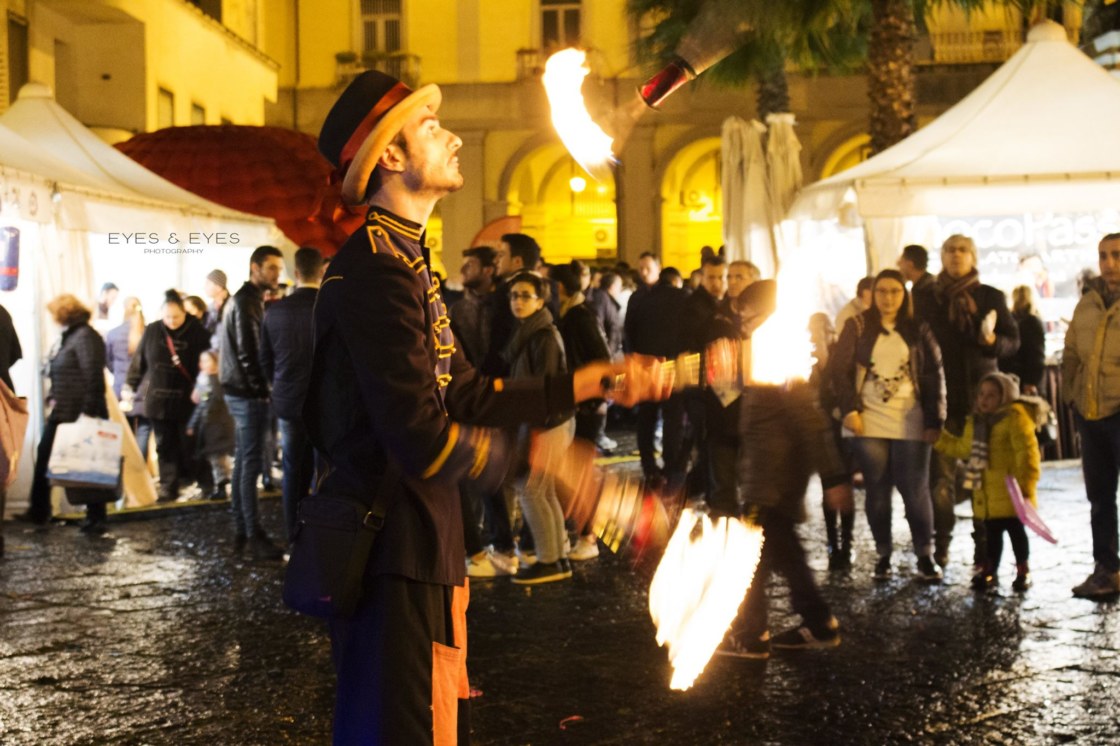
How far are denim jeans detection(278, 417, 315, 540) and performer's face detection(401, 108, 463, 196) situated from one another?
16.2ft

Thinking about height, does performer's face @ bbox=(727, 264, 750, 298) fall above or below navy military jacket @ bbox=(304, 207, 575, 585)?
above

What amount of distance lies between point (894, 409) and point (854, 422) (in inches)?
8.7

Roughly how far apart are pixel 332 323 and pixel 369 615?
59 centimetres

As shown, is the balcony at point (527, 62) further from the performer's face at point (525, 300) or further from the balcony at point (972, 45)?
the performer's face at point (525, 300)

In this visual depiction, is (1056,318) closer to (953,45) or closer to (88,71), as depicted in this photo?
(88,71)

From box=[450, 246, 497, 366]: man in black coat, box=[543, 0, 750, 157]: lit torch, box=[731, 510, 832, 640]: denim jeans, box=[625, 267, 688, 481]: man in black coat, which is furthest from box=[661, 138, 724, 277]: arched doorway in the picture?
box=[543, 0, 750, 157]: lit torch

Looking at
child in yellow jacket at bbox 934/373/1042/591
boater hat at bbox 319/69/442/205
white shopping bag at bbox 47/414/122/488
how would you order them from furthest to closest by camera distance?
1. white shopping bag at bbox 47/414/122/488
2. child in yellow jacket at bbox 934/373/1042/591
3. boater hat at bbox 319/69/442/205

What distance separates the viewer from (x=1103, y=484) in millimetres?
7168

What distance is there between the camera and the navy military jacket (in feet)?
9.07

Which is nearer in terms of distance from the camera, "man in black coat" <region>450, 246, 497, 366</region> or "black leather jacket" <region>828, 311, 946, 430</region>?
"black leather jacket" <region>828, 311, 946, 430</region>

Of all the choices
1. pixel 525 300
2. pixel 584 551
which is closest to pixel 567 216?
pixel 584 551

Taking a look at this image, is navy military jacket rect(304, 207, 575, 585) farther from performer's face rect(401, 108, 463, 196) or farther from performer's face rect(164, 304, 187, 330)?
performer's face rect(164, 304, 187, 330)

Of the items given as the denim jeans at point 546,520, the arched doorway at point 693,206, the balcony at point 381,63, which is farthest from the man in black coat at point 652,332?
the balcony at point 381,63

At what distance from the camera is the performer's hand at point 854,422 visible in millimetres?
7633
